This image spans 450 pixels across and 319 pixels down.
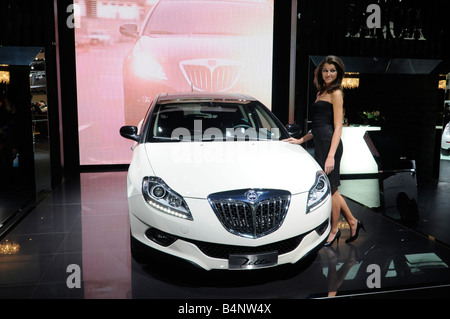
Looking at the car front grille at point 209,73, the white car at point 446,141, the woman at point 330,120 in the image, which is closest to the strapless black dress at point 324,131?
the woman at point 330,120

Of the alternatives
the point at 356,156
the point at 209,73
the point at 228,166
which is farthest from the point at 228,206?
the point at 209,73

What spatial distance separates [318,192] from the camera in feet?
8.95

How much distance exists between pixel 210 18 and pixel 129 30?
143cm

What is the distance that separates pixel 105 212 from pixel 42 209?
808 millimetres

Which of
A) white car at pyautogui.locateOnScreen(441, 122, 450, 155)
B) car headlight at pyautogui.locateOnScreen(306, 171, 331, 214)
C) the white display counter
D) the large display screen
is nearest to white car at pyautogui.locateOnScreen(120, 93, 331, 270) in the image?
car headlight at pyautogui.locateOnScreen(306, 171, 331, 214)

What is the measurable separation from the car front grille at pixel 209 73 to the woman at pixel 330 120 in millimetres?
3731

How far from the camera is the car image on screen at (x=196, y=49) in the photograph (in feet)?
22.1

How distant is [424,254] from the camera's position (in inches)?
129

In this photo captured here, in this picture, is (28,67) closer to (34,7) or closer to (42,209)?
(34,7)

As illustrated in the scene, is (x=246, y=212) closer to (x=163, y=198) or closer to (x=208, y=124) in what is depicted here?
(x=163, y=198)

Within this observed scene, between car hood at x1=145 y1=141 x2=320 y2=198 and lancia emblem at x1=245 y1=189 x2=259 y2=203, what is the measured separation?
0.18ft

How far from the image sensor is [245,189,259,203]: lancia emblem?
2447 millimetres

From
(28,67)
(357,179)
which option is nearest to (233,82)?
(357,179)

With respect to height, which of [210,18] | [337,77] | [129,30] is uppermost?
[210,18]
